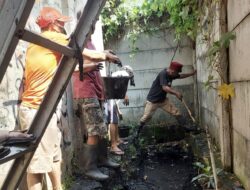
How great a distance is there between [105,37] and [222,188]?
645 centimetres

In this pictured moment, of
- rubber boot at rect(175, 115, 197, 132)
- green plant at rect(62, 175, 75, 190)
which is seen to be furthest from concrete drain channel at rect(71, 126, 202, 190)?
rubber boot at rect(175, 115, 197, 132)

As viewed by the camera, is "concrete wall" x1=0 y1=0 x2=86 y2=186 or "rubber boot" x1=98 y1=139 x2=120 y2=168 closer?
"concrete wall" x1=0 y1=0 x2=86 y2=186

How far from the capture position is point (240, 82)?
3.38 m

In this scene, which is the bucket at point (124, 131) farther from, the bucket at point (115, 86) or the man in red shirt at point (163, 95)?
the bucket at point (115, 86)

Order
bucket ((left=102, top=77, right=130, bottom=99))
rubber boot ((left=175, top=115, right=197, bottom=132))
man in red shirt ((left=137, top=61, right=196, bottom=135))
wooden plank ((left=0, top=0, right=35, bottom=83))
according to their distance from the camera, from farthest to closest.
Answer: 1. rubber boot ((left=175, top=115, right=197, bottom=132))
2. man in red shirt ((left=137, top=61, right=196, bottom=135))
3. bucket ((left=102, top=77, right=130, bottom=99))
4. wooden plank ((left=0, top=0, right=35, bottom=83))

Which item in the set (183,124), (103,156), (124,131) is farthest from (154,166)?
Result: (124,131)

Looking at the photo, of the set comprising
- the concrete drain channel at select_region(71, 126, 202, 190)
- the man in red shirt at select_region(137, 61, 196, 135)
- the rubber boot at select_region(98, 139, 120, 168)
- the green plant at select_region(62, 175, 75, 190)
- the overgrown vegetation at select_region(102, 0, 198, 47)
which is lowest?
the concrete drain channel at select_region(71, 126, 202, 190)

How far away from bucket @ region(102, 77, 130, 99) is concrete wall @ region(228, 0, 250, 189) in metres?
1.57

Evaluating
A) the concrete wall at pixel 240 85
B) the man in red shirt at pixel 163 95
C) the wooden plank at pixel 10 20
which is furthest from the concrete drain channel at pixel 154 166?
the wooden plank at pixel 10 20

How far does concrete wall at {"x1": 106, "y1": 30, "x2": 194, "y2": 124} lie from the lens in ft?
29.1

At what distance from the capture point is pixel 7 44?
3.73 feet

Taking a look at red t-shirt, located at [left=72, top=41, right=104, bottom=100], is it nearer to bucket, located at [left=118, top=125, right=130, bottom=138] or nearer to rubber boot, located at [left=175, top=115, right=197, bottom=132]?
rubber boot, located at [left=175, top=115, right=197, bottom=132]

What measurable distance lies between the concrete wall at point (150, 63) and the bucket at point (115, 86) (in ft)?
13.9

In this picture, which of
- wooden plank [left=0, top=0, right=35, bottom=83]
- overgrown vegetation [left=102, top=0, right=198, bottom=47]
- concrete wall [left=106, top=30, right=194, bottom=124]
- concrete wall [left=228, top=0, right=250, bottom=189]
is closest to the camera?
wooden plank [left=0, top=0, right=35, bottom=83]
